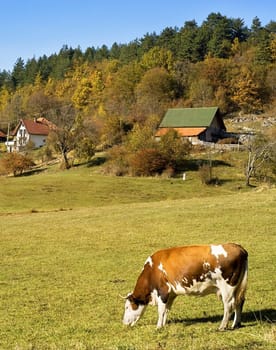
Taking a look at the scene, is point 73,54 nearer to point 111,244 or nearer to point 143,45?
point 143,45

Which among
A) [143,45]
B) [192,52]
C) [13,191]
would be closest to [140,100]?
[192,52]

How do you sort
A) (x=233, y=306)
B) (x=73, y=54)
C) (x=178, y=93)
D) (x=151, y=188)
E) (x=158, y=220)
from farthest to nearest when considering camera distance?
(x=73, y=54) → (x=178, y=93) → (x=151, y=188) → (x=158, y=220) → (x=233, y=306)

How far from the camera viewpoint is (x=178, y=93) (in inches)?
4749

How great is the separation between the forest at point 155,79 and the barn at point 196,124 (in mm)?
3597

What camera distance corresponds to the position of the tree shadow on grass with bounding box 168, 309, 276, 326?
1016 centimetres

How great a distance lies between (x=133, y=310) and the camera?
10.4 m

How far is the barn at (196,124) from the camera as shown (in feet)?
277

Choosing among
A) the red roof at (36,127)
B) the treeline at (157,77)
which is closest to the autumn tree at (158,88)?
the treeline at (157,77)

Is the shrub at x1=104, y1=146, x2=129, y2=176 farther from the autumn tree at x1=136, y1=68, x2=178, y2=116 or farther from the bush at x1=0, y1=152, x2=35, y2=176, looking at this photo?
the autumn tree at x1=136, y1=68, x2=178, y2=116

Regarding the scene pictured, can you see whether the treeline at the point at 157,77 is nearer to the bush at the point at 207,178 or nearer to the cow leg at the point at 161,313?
the bush at the point at 207,178

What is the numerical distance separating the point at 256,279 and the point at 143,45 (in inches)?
5998

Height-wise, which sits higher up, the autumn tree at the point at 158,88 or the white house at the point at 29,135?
the autumn tree at the point at 158,88

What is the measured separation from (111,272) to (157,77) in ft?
336

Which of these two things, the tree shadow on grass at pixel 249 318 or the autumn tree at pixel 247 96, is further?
the autumn tree at pixel 247 96
